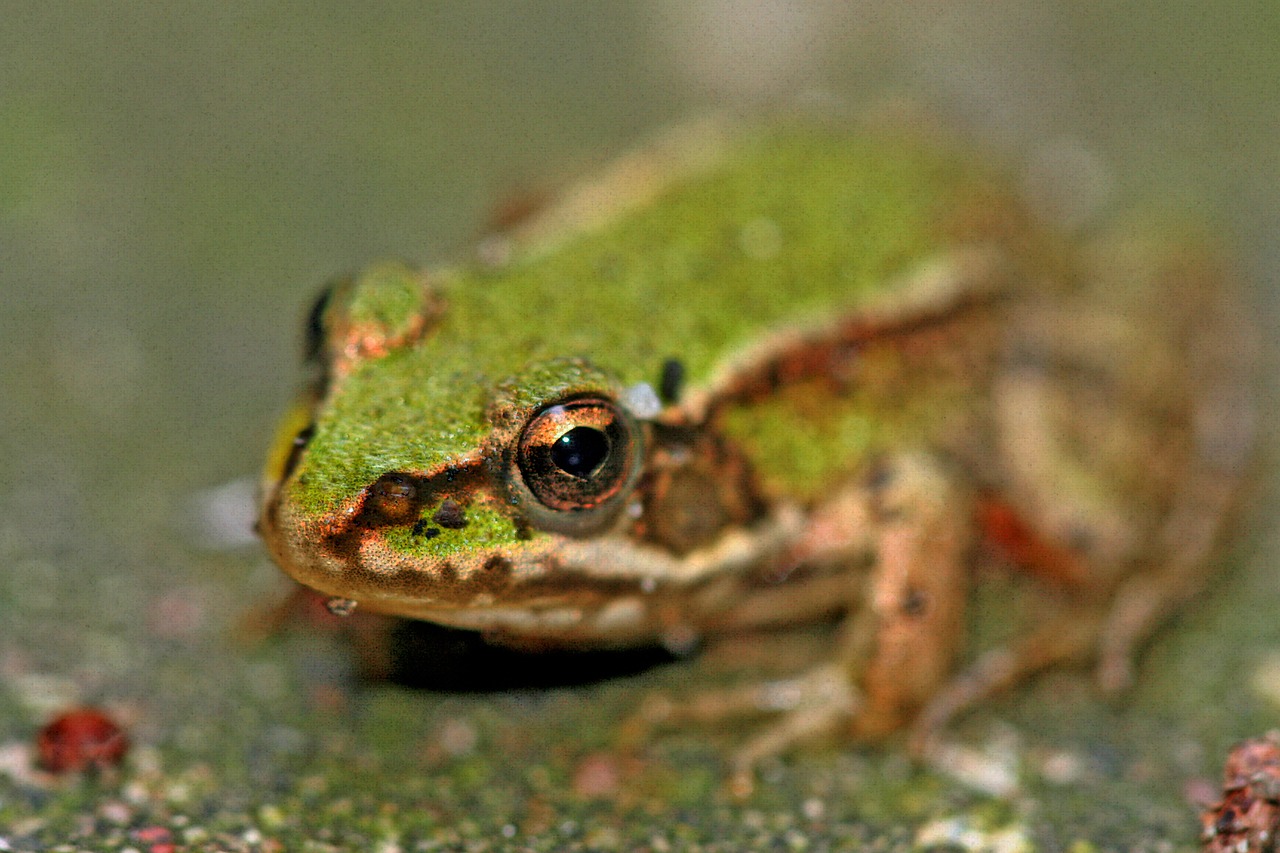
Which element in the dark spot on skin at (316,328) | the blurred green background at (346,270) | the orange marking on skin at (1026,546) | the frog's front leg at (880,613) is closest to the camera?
the blurred green background at (346,270)

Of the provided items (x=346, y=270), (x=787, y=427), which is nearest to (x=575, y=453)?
(x=787, y=427)

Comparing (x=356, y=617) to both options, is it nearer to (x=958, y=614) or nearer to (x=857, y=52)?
(x=958, y=614)

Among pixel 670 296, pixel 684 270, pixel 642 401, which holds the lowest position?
pixel 642 401

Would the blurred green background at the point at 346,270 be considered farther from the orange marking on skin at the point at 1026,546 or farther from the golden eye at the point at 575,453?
the golden eye at the point at 575,453

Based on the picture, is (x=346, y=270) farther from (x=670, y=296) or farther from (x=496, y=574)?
(x=496, y=574)

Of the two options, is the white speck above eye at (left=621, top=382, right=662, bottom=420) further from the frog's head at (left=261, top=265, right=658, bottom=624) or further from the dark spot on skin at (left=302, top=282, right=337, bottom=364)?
the dark spot on skin at (left=302, top=282, right=337, bottom=364)

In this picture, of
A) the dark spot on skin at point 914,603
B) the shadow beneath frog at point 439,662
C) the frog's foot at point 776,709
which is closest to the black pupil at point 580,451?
the shadow beneath frog at point 439,662
